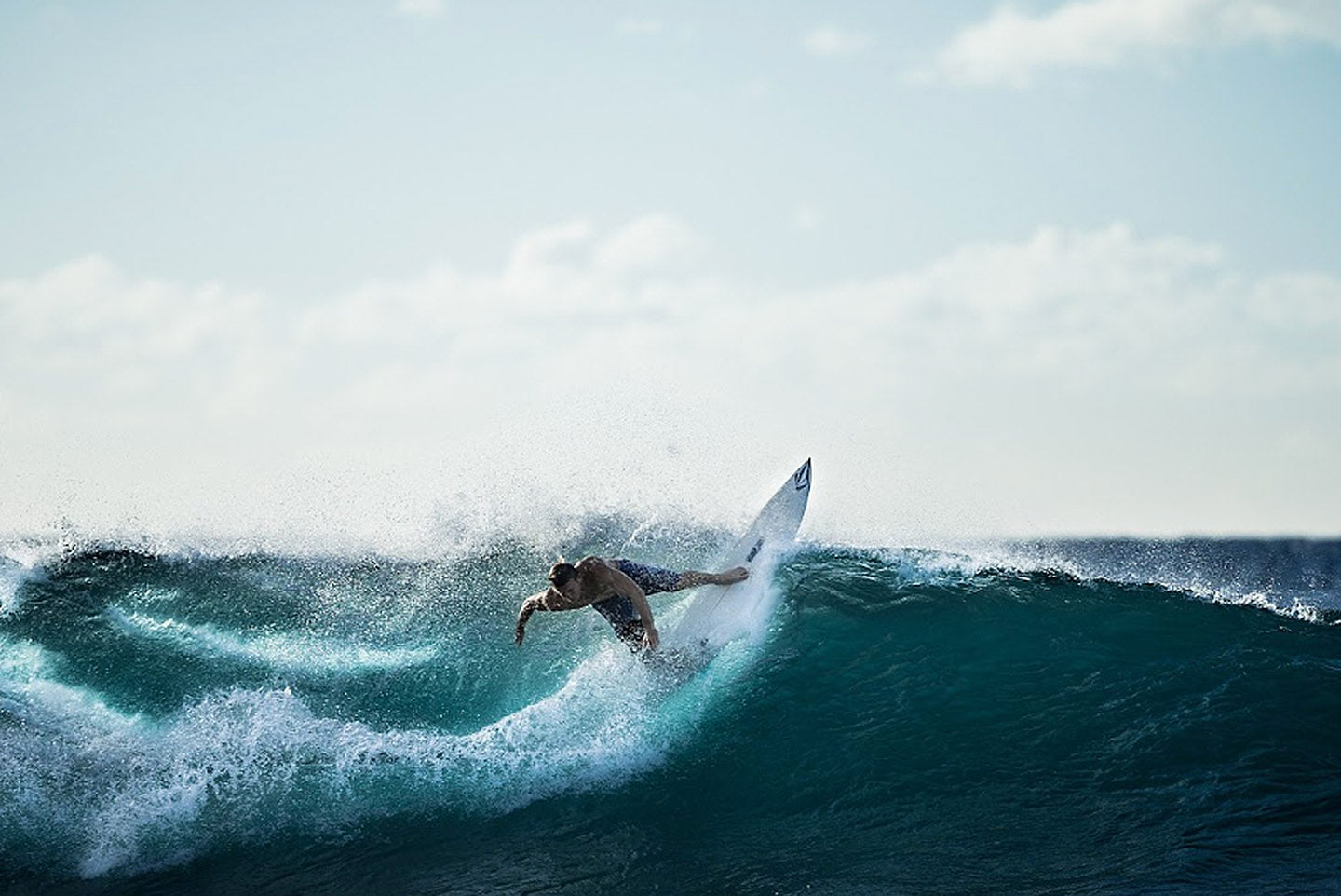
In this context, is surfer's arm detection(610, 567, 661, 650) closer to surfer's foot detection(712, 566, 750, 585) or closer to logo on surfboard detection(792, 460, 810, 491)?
surfer's foot detection(712, 566, 750, 585)

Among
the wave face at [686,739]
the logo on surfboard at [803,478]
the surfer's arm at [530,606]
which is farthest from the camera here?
the logo on surfboard at [803,478]

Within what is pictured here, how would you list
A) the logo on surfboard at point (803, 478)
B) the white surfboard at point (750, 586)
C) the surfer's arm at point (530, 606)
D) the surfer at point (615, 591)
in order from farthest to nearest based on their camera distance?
1. the logo on surfboard at point (803, 478)
2. the white surfboard at point (750, 586)
3. the surfer's arm at point (530, 606)
4. the surfer at point (615, 591)

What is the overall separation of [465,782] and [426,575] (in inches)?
146

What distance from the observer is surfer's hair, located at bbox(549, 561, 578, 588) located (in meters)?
6.70

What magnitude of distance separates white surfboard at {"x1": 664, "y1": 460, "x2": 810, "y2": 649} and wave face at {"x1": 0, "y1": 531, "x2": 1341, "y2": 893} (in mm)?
229

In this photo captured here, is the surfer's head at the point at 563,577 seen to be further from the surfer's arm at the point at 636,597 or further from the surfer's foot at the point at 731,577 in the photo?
the surfer's foot at the point at 731,577

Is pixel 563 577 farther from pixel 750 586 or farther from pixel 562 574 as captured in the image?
pixel 750 586

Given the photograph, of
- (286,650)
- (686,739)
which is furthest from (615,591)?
(286,650)

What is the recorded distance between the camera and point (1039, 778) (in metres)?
6.83

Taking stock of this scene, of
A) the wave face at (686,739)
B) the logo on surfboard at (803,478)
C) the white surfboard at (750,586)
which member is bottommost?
the wave face at (686,739)

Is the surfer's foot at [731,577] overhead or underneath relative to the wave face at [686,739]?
overhead

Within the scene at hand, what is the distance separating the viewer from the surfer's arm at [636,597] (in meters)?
7.02

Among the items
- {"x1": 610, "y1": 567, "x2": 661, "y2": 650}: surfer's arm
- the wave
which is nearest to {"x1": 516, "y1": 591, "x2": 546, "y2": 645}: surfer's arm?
{"x1": 610, "y1": 567, "x2": 661, "y2": 650}: surfer's arm


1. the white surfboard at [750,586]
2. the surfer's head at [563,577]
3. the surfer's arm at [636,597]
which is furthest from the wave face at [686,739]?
the surfer's head at [563,577]
